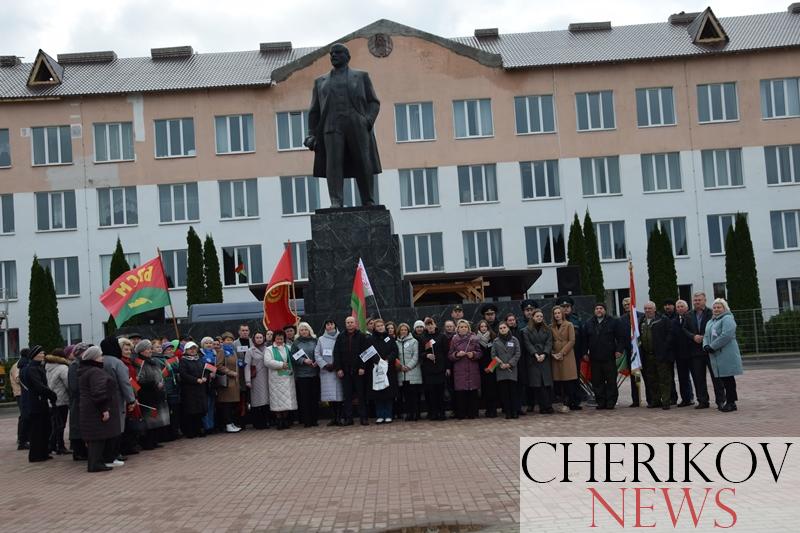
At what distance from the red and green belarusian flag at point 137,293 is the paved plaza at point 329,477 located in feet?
9.63

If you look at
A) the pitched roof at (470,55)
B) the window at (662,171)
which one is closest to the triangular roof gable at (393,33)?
the pitched roof at (470,55)

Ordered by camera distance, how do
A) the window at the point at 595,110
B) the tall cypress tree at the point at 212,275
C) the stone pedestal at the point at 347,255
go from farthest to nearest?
1. the window at the point at 595,110
2. the tall cypress tree at the point at 212,275
3. the stone pedestal at the point at 347,255

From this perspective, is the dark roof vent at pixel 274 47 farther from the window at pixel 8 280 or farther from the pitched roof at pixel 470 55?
the window at pixel 8 280

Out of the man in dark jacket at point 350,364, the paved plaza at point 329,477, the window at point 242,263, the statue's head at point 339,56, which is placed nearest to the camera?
the paved plaza at point 329,477

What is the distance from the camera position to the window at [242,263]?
137 feet

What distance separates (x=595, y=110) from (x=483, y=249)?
8360 millimetres

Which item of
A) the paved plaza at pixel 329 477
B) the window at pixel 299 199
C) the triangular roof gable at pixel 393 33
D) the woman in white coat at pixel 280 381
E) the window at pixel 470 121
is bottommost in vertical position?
the paved plaza at pixel 329 477

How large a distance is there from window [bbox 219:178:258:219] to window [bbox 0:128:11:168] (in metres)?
9.91

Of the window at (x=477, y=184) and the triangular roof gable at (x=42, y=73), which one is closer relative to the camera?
the window at (x=477, y=184)

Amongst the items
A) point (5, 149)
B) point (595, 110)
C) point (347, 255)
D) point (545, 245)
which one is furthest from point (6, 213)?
point (347, 255)

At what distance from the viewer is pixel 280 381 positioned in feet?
47.2

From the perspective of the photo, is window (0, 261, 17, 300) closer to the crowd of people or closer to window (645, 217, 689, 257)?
the crowd of people

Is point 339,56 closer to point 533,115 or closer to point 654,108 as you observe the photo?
point 533,115

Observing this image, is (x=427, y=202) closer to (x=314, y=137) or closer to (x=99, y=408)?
(x=314, y=137)
